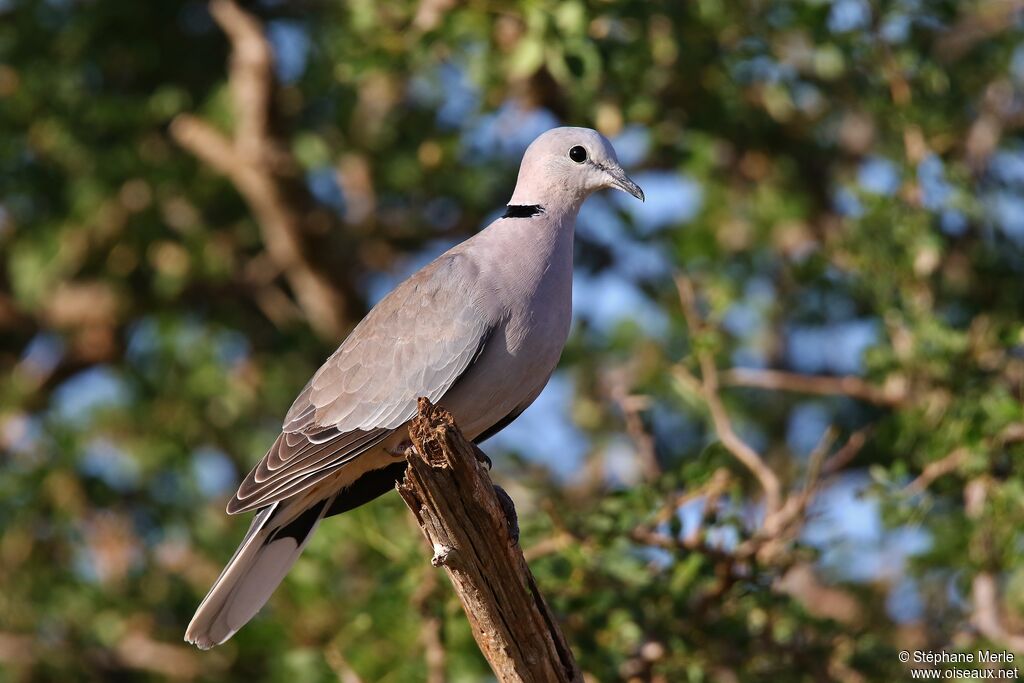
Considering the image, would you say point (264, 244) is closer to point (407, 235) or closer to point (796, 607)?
point (407, 235)

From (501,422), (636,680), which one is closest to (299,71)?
(501,422)

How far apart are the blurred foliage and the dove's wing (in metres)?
0.65

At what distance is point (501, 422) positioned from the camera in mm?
4461

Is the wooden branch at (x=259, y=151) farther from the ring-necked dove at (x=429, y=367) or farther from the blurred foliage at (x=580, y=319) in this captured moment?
the ring-necked dove at (x=429, y=367)

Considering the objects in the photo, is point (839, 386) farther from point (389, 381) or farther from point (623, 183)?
point (389, 381)

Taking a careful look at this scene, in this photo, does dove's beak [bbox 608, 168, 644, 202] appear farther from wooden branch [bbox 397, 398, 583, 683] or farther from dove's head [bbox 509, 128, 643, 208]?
wooden branch [bbox 397, 398, 583, 683]

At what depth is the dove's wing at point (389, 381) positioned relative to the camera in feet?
13.5

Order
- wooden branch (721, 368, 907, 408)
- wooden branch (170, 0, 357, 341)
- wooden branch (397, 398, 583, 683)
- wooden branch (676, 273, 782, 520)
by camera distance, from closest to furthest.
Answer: wooden branch (397, 398, 583, 683) → wooden branch (676, 273, 782, 520) → wooden branch (721, 368, 907, 408) → wooden branch (170, 0, 357, 341)

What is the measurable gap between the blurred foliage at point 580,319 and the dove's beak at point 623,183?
2.59 ft

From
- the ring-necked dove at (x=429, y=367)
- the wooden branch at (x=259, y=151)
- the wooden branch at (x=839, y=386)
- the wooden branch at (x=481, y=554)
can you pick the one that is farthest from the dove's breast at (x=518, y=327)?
the wooden branch at (x=259, y=151)

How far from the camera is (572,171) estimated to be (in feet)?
14.4

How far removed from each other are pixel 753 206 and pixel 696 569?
3101mm

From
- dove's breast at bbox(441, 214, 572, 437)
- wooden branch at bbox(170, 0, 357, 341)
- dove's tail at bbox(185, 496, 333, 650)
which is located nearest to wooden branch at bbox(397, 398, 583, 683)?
dove's breast at bbox(441, 214, 572, 437)

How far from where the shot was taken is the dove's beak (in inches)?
172
